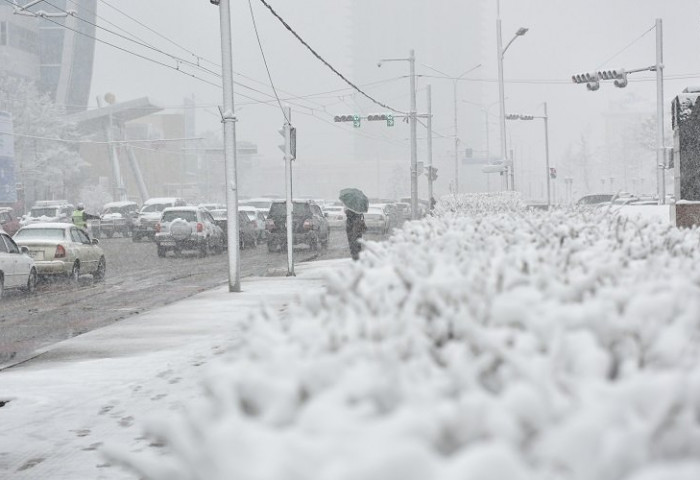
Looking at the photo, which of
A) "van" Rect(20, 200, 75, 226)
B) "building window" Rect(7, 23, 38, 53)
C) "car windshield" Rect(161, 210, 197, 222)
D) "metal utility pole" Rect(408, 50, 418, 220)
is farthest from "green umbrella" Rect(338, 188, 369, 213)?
"building window" Rect(7, 23, 38, 53)

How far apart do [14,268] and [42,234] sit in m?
3.59

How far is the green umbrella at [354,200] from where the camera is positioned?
20.7 metres

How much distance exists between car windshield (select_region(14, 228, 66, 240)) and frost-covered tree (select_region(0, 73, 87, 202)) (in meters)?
52.3

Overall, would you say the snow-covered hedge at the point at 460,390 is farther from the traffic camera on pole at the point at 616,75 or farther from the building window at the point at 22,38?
the building window at the point at 22,38

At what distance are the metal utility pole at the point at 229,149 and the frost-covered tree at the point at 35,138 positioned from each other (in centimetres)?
5794

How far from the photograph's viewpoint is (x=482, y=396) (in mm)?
2039

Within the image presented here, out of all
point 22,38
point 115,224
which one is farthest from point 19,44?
point 115,224

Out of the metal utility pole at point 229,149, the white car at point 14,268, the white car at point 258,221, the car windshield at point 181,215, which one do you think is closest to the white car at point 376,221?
the white car at point 258,221

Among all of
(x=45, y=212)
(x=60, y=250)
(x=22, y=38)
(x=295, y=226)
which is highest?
(x=22, y=38)

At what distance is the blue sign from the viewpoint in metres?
44.2

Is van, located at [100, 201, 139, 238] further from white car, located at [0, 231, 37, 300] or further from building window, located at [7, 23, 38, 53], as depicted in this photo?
building window, located at [7, 23, 38, 53]

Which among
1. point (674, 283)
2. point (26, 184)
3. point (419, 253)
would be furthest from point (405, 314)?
point (26, 184)

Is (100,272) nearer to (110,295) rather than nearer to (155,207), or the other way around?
(110,295)

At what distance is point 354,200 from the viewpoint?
20812 millimetres
